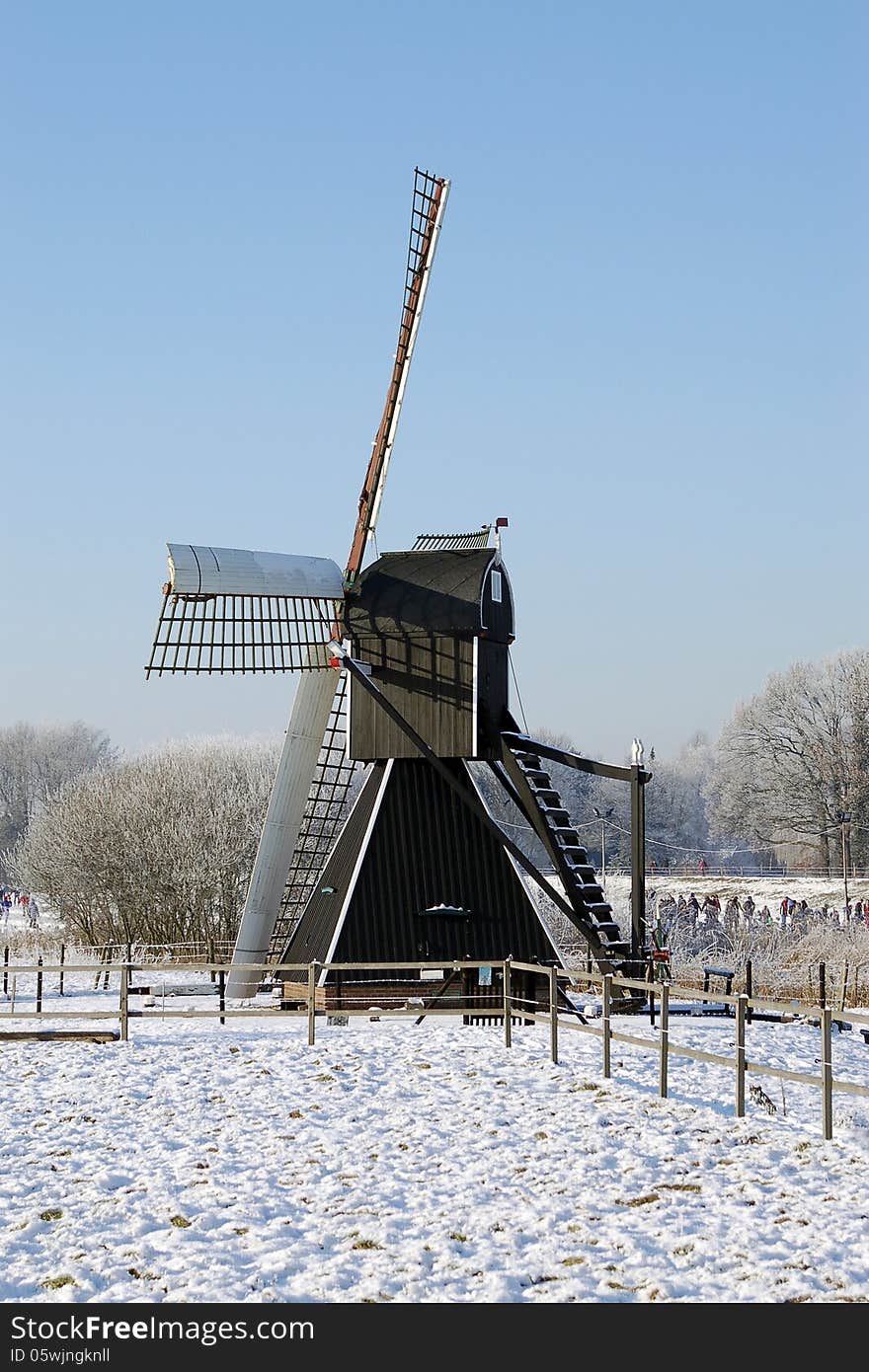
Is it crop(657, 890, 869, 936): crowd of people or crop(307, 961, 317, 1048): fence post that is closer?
crop(307, 961, 317, 1048): fence post

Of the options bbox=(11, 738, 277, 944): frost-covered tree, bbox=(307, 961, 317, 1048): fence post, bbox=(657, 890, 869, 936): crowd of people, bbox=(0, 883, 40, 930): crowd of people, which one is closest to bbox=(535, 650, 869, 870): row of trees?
bbox=(657, 890, 869, 936): crowd of people

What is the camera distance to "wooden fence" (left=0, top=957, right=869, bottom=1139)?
11930mm

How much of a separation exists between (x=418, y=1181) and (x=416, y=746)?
10519 millimetres

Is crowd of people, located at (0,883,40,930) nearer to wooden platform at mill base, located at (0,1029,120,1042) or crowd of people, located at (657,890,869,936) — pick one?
crowd of people, located at (657,890,869,936)

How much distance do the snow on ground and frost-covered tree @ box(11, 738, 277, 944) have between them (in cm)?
3296

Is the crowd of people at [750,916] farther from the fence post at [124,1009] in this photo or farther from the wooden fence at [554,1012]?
the fence post at [124,1009]

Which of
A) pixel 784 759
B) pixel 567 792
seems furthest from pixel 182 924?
pixel 567 792

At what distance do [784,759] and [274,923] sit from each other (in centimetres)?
5037

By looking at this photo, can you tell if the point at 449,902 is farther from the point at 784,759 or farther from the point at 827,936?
the point at 784,759

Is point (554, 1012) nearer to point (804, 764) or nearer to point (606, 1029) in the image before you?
point (606, 1029)

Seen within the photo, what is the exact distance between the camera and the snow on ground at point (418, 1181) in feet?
28.3

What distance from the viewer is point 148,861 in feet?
161
